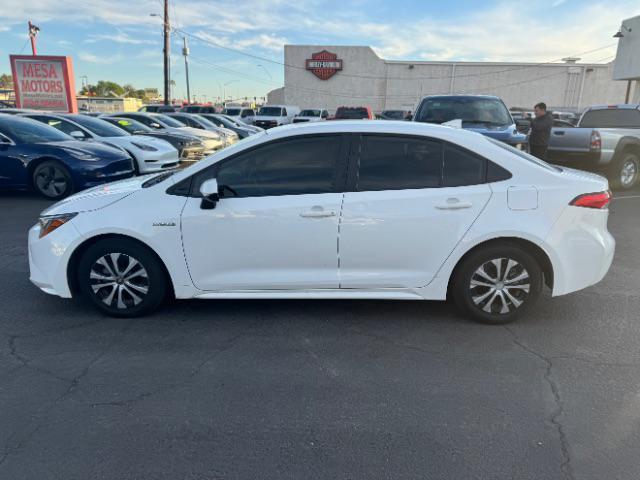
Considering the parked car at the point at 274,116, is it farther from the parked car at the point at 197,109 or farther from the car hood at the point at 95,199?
the car hood at the point at 95,199

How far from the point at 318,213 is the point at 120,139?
27.1 ft

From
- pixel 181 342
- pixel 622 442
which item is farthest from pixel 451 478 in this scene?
pixel 181 342

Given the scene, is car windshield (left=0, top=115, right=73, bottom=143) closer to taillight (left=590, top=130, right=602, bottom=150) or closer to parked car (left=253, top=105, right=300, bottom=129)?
taillight (left=590, top=130, right=602, bottom=150)

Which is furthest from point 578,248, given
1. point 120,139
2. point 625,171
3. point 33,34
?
point 33,34

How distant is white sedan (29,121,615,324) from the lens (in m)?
3.47

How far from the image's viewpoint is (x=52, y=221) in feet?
12.3

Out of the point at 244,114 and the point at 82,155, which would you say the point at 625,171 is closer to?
the point at 82,155

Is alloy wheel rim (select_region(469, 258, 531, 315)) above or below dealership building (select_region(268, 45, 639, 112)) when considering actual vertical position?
below

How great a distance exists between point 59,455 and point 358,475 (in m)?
1.52

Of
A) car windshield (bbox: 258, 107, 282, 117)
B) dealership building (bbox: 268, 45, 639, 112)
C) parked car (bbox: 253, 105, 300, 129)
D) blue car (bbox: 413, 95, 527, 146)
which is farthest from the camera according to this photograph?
dealership building (bbox: 268, 45, 639, 112)

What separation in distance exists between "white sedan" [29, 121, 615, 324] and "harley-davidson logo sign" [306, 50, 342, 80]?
41275 millimetres

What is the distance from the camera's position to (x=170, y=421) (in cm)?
260

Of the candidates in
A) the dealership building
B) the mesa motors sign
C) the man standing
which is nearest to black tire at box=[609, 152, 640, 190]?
the man standing

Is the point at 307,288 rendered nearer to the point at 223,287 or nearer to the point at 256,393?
the point at 223,287
